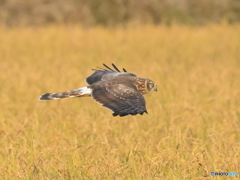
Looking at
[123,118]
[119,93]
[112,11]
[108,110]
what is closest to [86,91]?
[119,93]

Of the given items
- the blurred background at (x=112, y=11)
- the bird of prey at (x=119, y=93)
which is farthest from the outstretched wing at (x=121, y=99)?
the blurred background at (x=112, y=11)

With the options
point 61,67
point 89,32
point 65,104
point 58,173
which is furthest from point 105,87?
point 89,32

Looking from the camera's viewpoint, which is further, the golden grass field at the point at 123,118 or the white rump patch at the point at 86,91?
the white rump patch at the point at 86,91

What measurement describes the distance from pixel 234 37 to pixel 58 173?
10.5m

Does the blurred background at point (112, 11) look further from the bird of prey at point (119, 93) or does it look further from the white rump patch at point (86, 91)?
the white rump patch at point (86, 91)

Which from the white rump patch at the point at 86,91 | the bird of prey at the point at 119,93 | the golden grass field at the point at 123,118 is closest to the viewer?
the golden grass field at the point at 123,118

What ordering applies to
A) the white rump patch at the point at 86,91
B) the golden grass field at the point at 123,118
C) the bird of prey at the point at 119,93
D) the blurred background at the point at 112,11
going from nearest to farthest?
the golden grass field at the point at 123,118
the bird of prey at the point at 119,93
the white rump patch at the point at 86,91
the blurred background at the point at 112,11

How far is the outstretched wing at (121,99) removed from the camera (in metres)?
4.54

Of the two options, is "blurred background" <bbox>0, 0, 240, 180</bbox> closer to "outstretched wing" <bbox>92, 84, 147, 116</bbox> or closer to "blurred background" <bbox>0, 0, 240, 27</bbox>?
"blurred background" <bbox>0, 0, 240, 27</bbox>

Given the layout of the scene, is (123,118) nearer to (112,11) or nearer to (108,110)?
(108,110)

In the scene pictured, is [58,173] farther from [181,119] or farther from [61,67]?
[61,67]

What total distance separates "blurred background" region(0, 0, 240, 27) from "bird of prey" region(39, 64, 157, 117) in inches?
540

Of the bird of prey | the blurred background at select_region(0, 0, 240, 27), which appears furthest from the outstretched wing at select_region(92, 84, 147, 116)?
the blurred background at select_region(0, 0, 240, 27)

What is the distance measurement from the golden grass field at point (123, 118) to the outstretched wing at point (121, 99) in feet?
1.10
